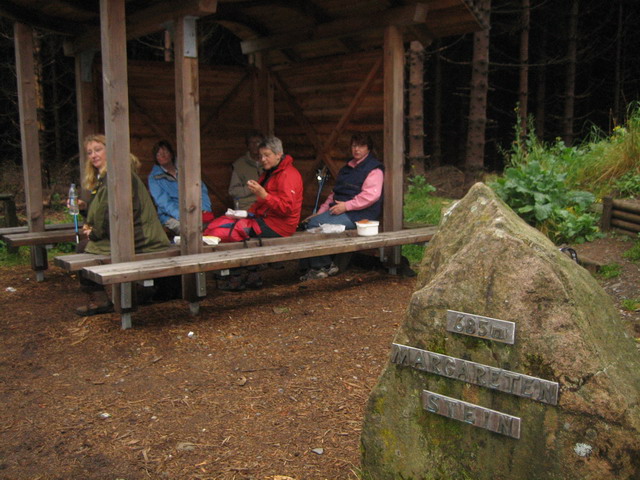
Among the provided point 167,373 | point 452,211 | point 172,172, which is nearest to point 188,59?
point 172,172

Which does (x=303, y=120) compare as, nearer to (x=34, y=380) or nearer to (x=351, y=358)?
(x=351, y=358)

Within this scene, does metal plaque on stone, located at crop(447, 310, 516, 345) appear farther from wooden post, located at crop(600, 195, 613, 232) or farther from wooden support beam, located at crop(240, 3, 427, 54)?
wooden post, located at crop(600, 195, 613, 232)

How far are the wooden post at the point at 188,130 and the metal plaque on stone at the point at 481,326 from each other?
3665 millimetres

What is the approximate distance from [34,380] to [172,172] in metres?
3.54

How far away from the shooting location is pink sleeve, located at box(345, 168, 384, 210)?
7.44 metres

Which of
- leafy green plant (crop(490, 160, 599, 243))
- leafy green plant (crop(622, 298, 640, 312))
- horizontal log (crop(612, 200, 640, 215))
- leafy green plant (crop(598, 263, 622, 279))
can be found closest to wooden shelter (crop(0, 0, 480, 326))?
leafy green plant (crop(490, 160, 599, 243))

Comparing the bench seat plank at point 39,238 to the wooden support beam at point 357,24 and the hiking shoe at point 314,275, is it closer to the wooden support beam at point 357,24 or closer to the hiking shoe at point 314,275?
the hiking shoe at point 314,275

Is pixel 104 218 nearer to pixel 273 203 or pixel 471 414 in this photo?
pixel 273 203

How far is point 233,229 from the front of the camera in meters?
6.80

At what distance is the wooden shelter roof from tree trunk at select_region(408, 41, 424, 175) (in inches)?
147

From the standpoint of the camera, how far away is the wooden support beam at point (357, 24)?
273 inches

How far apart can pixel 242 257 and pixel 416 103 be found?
7359 mm

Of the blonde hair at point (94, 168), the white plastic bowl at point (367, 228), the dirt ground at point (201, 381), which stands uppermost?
the blonde hair at point (94, 168)

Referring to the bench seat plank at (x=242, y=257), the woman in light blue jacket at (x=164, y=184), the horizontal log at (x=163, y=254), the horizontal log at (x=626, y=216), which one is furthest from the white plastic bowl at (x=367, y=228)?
the horizontal log at (x=626, y=216)
